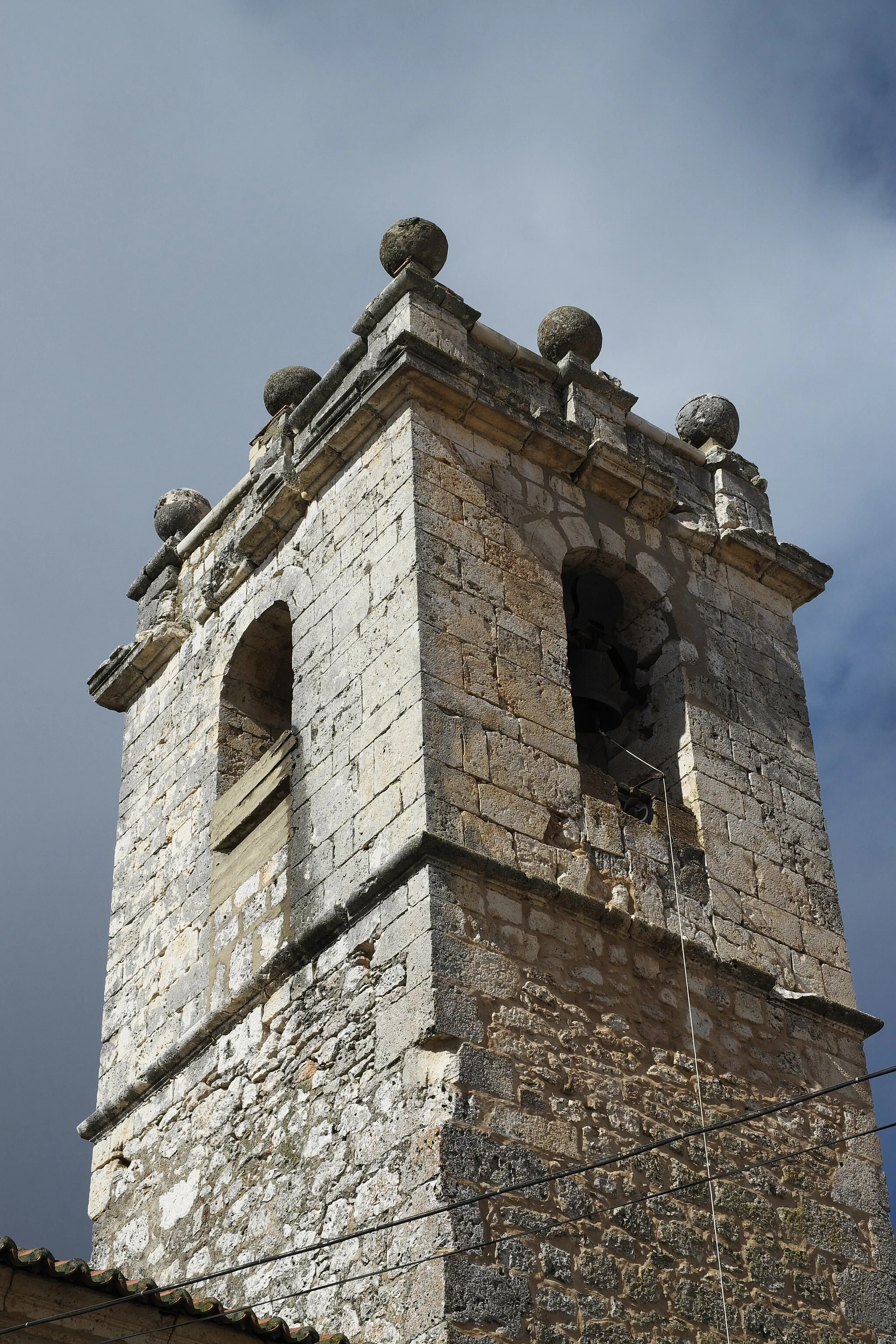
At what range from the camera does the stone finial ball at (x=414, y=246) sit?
9.63 m

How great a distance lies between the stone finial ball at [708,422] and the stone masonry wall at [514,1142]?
3496mm

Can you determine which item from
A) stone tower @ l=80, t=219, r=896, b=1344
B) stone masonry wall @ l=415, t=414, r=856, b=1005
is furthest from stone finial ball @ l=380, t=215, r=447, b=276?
stone masonry wall @ l=415, t=414, r=856, b=1005

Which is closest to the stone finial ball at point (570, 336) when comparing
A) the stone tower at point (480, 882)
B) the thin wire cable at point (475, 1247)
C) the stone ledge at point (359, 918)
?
the stone tower at point (480, 882)

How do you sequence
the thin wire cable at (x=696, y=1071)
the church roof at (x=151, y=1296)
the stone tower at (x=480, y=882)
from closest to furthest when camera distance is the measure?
the church roof at (x=151, y=1296) → the stone tower at (x=480, y=882) → the thin wire cable at (x=696, y=1071)

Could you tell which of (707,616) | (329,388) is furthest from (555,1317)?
(329,388)

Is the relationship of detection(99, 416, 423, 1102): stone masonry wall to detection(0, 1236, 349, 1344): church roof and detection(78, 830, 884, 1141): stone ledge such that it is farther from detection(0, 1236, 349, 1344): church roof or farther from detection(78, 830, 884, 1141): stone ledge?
detection(0, 1236, 349, 1344): church roof

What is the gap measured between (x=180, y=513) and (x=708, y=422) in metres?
2.92

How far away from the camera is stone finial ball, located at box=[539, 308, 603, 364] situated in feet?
33.4

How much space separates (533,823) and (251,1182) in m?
1.79

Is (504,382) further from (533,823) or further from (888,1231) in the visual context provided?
(888,1231)

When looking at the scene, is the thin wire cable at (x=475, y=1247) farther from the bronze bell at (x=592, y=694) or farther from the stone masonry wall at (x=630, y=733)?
the bronze bell at (x=592, y=694)

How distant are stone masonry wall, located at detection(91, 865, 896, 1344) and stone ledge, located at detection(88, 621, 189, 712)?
2669 millimetres

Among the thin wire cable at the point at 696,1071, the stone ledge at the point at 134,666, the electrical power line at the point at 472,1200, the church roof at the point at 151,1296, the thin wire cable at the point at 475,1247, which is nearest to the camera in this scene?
the church roof at the point at 151,1296

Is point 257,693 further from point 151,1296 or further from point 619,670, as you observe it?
point 151,1296
